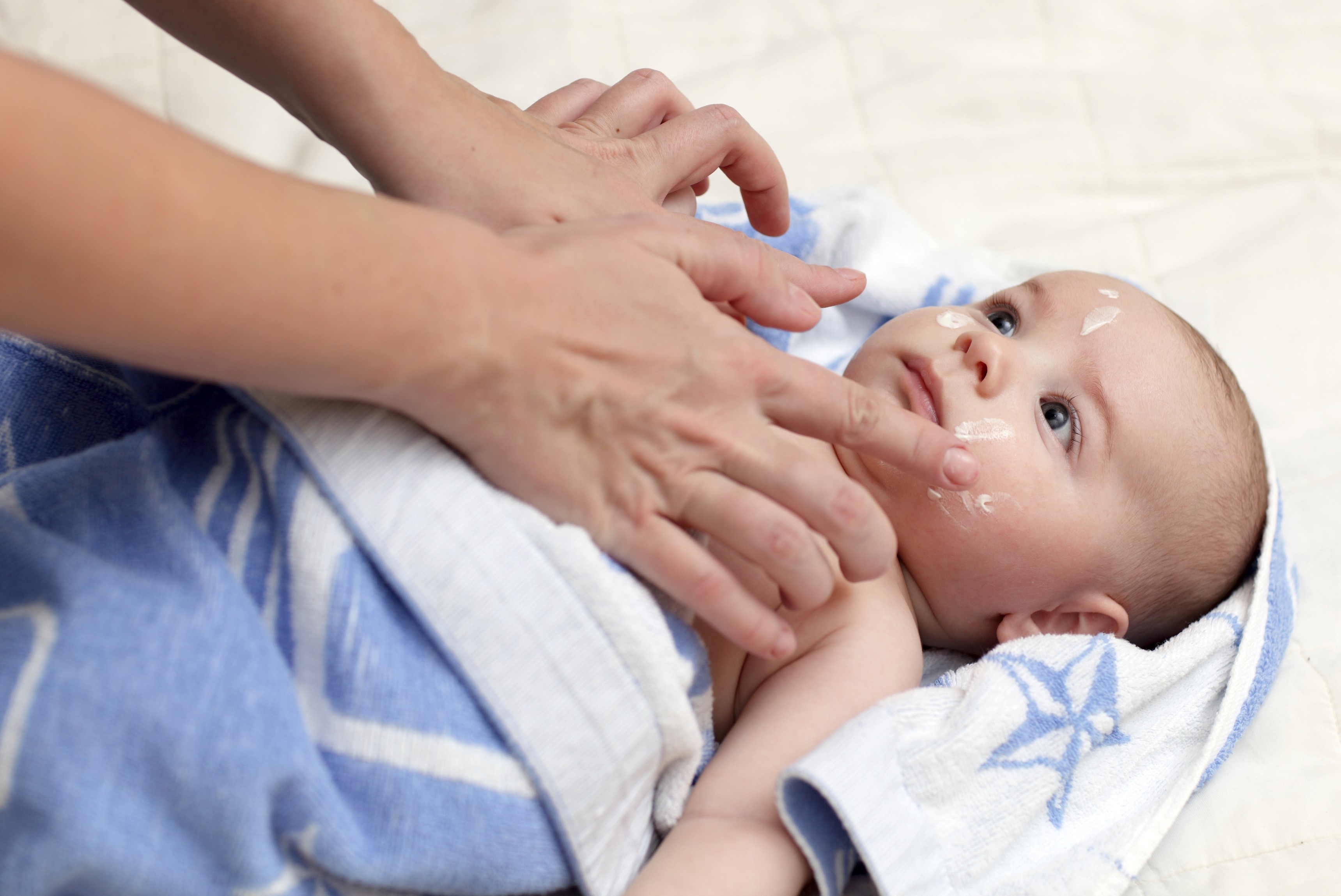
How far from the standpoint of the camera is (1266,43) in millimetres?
1664

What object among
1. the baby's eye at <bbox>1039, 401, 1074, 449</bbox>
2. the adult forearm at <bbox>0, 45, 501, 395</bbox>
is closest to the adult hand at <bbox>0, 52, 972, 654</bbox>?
the adult forearm at <bbox>0, 45, 501, 395</bbox>

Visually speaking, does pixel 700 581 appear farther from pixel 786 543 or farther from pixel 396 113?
pixel 396 113

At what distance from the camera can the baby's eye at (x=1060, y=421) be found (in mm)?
1039

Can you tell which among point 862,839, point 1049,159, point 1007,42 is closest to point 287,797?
point 862,839

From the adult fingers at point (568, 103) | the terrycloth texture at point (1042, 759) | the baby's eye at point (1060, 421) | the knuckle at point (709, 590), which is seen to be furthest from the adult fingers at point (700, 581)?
the adult fingers at point (568, 103)

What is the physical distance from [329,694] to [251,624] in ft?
0.24

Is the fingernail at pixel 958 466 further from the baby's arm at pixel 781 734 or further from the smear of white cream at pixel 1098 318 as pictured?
the smear of white cream at pixel 1098 318

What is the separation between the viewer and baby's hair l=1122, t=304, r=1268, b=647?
1034mm

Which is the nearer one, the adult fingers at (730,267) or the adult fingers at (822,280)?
the adult fingers at (730,267)

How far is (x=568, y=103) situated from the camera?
1131mm

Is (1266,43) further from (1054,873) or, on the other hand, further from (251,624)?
(251,624)

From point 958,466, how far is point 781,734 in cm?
28

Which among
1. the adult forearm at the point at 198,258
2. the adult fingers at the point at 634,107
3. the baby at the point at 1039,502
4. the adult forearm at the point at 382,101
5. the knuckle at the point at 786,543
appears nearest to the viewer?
the adult forearm at the point at 198,258

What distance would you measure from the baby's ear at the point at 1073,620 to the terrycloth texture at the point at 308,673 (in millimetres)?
428
